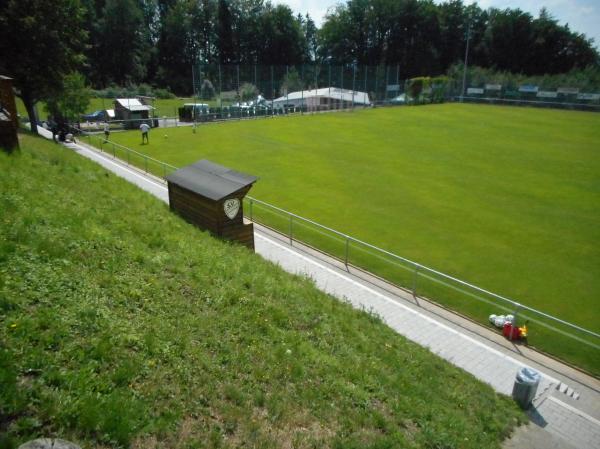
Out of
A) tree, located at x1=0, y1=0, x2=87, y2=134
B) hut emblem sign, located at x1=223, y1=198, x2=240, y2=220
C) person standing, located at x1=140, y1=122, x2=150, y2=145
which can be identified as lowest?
person standing, located at x1=140, y1=122, x2=150, y2=145

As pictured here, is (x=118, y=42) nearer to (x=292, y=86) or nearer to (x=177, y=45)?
(x=177, y=45)

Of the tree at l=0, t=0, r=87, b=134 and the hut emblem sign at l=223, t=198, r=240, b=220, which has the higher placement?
the tree at l=0, t=0, r=87, b=134

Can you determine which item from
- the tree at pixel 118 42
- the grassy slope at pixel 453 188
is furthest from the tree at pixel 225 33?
the grassy slope at pixel 453 188

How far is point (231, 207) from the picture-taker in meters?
11.9

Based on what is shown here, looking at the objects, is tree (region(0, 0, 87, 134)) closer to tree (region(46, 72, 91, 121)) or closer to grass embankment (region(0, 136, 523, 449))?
tree (region(46, 72, 91, 121))

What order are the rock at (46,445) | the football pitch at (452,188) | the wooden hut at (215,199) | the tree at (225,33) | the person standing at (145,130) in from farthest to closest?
the tree at (225,33) → the person standing at (145,130) → the football pitch at (452,188) → the wooden hut at (215,199) → the rock at (46,445)

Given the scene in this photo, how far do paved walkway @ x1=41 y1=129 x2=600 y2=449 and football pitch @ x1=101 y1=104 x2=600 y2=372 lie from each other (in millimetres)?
2346

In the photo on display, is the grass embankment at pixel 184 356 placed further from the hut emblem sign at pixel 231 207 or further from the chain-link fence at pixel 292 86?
the chain-link fence at pixel 292 86

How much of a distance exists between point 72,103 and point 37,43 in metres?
11.2

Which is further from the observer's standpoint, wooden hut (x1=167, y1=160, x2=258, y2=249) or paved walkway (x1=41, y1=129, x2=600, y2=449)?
wooden hut (x1=167, y1=160, x2=258, y2=249)

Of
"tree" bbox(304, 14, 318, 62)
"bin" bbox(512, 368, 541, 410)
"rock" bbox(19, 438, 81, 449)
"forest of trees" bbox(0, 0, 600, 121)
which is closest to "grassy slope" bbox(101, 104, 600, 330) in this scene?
"bin" bbox(512, 368, 541, 410)

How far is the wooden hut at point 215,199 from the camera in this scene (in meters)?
11.7

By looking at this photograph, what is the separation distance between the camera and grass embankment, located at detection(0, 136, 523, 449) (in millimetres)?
4359

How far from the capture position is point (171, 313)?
6.43m
